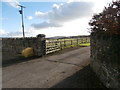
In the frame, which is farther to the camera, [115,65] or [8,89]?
[8,89]

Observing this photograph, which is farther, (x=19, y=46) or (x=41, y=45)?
(x=19, y=46)

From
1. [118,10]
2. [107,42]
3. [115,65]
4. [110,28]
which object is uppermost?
[118,10]

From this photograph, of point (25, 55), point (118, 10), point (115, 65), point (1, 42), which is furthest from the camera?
point (1, 42)

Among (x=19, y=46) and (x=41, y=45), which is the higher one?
(x=41, y=45)

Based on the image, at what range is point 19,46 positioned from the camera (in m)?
12.6

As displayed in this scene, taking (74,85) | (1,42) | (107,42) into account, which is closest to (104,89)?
(74,85)

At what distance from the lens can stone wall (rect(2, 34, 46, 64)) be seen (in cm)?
1107

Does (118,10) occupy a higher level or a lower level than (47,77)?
higher

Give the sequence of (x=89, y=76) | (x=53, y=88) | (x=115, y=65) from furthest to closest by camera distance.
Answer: (x=89, y=76)
(x=53, y=88)
(x=115, y=65)

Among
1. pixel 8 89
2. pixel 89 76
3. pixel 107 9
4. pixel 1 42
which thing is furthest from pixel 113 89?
pixel 1 42

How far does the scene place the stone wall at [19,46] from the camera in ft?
36.3

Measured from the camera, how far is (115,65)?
3.60 metres

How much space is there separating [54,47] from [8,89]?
339 inches

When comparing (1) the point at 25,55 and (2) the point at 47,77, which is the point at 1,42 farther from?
(2) the point at 47,77
